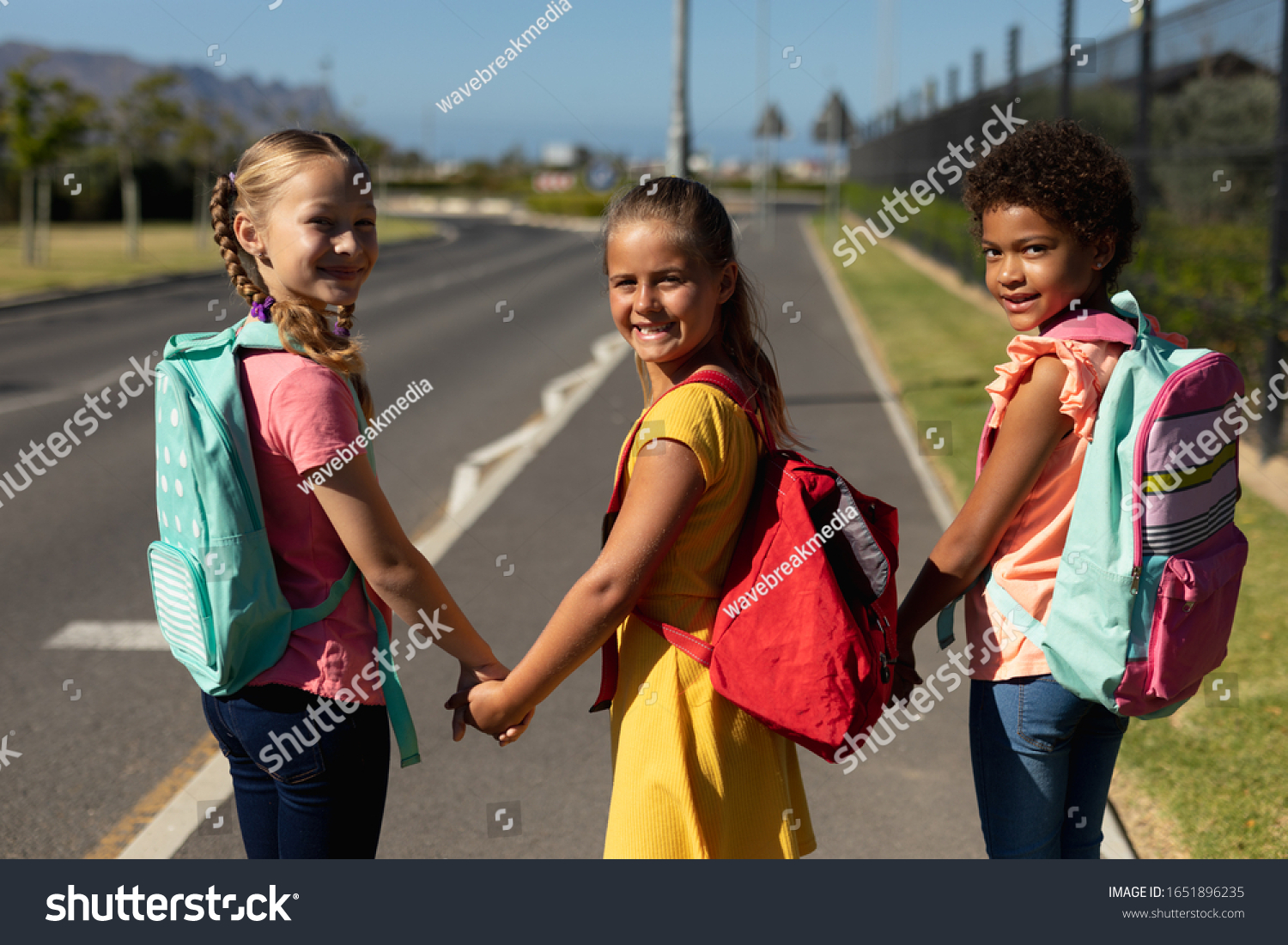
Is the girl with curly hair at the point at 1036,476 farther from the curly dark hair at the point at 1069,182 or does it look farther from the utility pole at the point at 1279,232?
the utility pole at the point at 1279,232

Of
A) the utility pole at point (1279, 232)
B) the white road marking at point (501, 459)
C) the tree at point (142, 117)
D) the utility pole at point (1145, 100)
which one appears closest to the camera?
the white road marking at point (501, 459)

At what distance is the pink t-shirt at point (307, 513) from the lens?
1.93 meters

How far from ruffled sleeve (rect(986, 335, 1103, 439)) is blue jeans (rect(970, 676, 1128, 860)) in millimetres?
462

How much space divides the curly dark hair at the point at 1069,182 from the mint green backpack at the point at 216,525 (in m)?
1.20

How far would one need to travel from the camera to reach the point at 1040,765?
2121mm

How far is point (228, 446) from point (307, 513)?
178mm

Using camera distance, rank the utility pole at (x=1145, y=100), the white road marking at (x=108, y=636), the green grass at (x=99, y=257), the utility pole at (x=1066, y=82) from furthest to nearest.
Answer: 1. the green grass at (x=99, y=257)
2. the utility pole at (x=1066, y=82)
3. the utility pole at (x=1145, y=100)
4. the white road marking at (x=108, y=636)

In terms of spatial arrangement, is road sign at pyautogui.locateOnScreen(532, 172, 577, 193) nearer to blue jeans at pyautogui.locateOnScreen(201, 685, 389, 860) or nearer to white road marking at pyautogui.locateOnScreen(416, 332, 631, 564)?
white road marking at pyautogui.locateOnScreen(416, 332, 631, 564)

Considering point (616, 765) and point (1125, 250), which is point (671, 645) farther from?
point (1125, 250)

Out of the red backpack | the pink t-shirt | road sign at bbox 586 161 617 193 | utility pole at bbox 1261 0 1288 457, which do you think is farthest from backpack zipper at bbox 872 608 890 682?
road sign at bbox 586 161 617 193

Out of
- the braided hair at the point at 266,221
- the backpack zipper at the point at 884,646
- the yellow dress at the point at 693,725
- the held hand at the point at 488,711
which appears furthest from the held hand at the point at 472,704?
Answer: the backpack zipper at the point at 884,646

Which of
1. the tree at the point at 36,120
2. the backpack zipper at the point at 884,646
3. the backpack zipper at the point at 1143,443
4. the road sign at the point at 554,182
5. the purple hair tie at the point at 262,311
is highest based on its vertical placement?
the purple hair tie at the point at 262,311

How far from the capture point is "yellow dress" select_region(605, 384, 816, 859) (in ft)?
6.41

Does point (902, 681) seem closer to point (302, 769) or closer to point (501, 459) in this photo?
point (302, 769)
